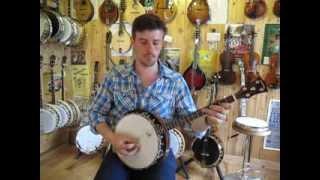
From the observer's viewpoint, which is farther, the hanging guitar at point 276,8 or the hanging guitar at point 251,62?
the hanging guitar at point 251,62

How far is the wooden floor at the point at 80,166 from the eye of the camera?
855 millimetres

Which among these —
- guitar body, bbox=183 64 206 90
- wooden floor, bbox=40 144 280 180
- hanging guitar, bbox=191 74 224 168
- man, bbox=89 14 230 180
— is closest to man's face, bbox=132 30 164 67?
man, bbox=89 14 230 180

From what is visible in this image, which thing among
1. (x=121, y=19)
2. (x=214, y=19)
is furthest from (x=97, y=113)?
(x=214, y=19)

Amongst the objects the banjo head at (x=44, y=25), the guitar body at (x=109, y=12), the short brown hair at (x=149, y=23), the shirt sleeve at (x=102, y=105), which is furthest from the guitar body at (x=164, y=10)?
the banjo head at (x=44, y=25)

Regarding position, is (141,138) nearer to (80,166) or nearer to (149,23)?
Result: (80,166)

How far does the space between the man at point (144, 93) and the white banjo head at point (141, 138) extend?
0.04 ft

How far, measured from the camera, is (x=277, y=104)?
0.78 meters

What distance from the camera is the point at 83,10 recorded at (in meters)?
0.85

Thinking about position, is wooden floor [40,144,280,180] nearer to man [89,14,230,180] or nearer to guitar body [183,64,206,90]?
man [89,14,230,180]

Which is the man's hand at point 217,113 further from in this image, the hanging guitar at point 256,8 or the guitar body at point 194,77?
the hanging guitar at point 256,8

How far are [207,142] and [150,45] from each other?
35 centimetres

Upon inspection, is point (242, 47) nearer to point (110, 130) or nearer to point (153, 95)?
point (153, 95)

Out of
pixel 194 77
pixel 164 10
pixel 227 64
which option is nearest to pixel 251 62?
pixel 227 64

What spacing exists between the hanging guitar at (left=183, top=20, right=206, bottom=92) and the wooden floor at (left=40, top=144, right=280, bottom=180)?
259 millimetres
